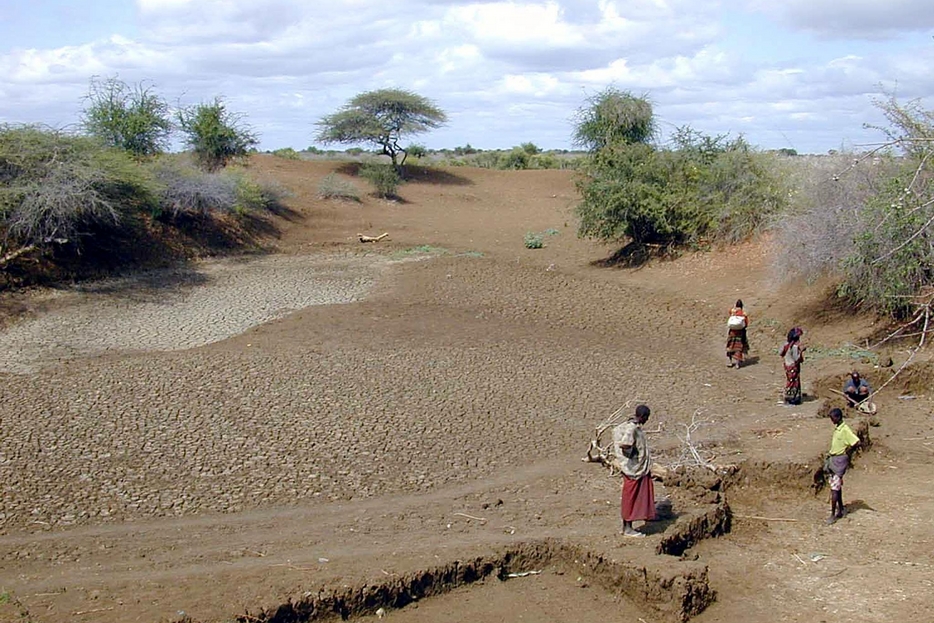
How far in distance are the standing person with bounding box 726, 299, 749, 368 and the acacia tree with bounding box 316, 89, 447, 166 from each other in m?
32.0

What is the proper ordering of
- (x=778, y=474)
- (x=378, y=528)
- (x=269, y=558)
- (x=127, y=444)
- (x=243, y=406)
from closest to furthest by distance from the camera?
(x=269, y=558), (x=378, y=528), (x=778, y=474), (x=127, y=444), (x=243, y=406)

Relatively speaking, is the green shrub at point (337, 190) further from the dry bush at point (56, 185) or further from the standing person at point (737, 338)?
the standing person at point (737, 338)

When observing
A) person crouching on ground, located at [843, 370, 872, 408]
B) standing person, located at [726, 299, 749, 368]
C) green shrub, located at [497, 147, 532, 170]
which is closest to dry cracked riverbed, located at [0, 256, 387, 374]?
standing person, located at [726, 299, 749, 368]

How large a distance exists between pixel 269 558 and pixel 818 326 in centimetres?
1207

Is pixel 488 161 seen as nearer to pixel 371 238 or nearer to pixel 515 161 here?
pixel 515 161

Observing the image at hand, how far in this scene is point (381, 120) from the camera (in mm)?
45406

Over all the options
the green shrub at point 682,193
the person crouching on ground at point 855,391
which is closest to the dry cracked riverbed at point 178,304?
the green shrub at point 682,193

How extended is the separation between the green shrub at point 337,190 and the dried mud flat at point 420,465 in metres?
15.9

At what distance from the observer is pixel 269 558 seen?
8039mm

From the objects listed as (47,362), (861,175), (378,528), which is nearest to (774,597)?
(378,528)

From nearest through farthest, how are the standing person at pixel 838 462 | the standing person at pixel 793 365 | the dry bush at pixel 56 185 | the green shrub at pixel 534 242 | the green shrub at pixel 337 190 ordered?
the standing person at pixel 838 462 < the standing person at pixel 793 365 < the dry bush at pixel 56 185 < the green shrub at pixel 534 242 < the green shrub at pixel 337 190

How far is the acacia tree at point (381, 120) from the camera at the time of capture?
45.4 meters

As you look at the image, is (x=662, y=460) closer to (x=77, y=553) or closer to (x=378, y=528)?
(x=378, y=528)

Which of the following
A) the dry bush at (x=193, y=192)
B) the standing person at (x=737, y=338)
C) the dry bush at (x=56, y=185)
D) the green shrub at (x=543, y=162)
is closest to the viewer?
the standing person at (x=737, y=338)
